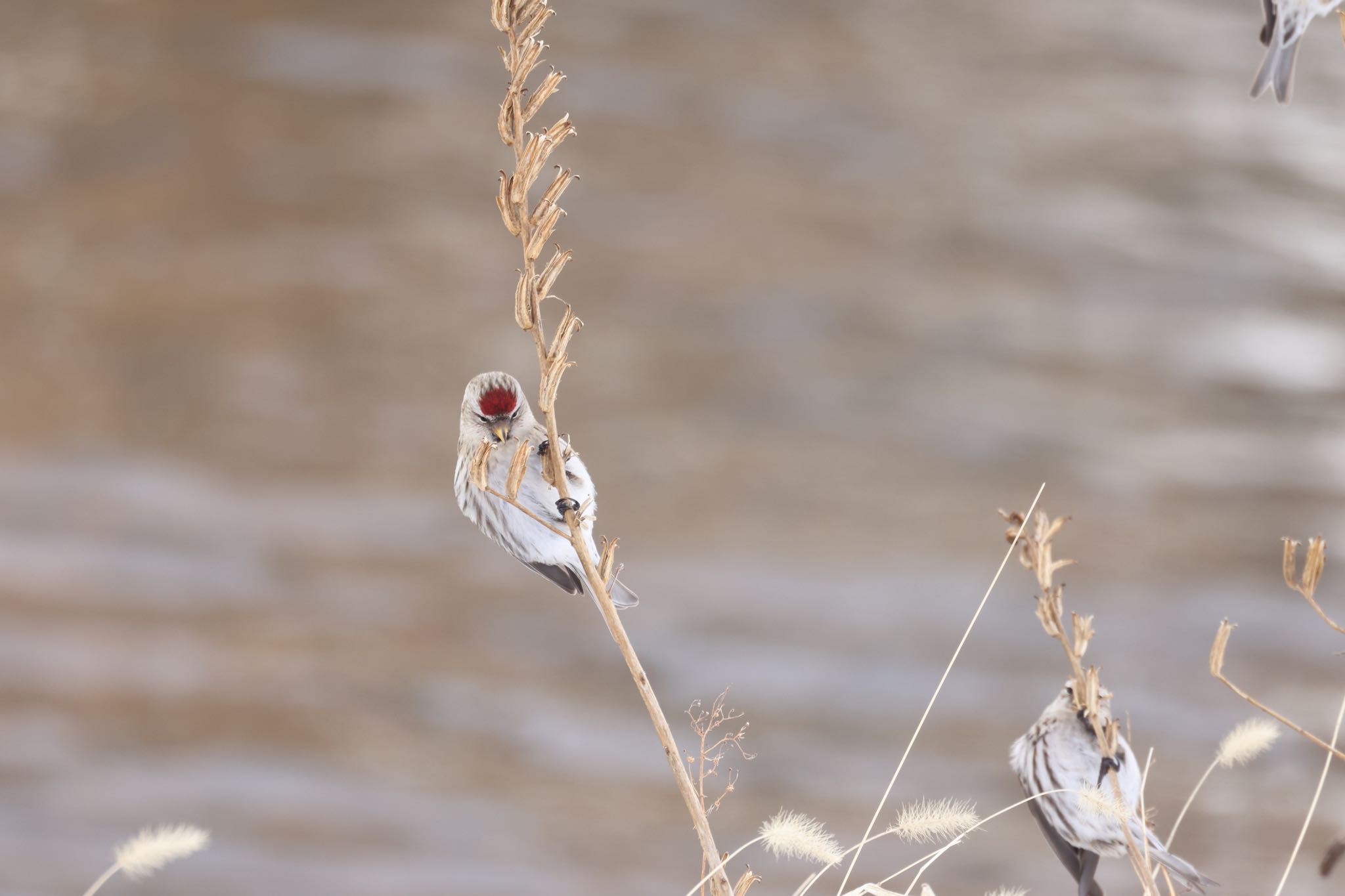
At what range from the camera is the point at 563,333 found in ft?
1.00

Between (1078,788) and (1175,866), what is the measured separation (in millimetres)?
54

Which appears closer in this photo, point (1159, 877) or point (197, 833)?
point (197, 833)

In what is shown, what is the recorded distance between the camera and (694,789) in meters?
0.34

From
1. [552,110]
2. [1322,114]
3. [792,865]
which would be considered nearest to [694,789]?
[792,865]

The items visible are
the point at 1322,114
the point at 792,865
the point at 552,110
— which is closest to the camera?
the point at 792,865

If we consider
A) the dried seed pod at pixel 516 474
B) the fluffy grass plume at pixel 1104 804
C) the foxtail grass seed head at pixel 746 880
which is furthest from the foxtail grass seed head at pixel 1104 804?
the dried seed pod at pixel 516 474

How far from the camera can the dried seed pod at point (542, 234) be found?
301 mm

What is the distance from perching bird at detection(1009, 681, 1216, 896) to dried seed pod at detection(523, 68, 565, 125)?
0.28 meters


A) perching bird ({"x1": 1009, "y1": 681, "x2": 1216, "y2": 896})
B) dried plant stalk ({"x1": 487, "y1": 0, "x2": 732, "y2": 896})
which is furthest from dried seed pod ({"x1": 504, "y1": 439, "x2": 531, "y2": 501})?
perching bird ({"x1": 1009, "y1": 681, "x2": 1216, "y2": 896})

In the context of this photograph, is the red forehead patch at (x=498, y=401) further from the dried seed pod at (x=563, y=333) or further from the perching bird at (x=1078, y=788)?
the perching bird at (x=1078, y=788)

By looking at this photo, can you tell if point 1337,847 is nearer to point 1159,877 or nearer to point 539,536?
point 1159,877

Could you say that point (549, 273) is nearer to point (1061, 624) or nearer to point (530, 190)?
point (530, 190)

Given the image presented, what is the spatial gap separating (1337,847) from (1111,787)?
0.29 ft

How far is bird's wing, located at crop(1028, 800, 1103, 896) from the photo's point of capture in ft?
1.49
